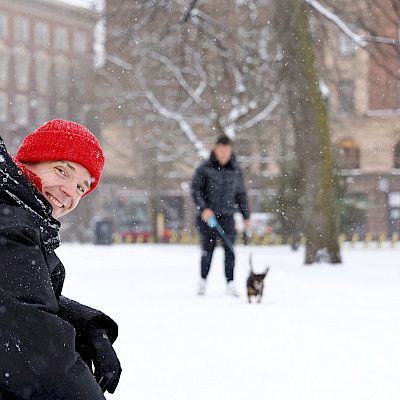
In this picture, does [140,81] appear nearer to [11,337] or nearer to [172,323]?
[172,323]

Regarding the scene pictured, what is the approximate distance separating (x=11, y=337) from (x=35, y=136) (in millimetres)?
648

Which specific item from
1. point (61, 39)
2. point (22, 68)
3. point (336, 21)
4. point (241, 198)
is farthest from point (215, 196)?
point (61, 39)

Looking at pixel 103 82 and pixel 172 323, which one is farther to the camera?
pixel 103 82

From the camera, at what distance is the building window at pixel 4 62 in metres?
76.0

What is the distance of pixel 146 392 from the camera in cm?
476

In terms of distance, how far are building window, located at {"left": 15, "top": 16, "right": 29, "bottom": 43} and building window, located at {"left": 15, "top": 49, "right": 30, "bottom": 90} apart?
1.06m

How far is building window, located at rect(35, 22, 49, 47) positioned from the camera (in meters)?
78.1

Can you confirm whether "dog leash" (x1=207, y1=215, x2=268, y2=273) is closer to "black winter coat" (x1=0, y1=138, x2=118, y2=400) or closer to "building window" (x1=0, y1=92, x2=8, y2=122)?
"black winter coat" (x1=0, y1=138, x2=118, y2=400)

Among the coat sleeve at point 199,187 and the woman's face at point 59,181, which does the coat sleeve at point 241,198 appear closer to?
the coat sleeve at point 199,187

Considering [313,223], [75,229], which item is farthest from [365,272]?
[75,229]

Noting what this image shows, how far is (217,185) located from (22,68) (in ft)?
229

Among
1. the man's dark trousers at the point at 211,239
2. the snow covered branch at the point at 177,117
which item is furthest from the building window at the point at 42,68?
the man's dark trousers at the point at 211,239

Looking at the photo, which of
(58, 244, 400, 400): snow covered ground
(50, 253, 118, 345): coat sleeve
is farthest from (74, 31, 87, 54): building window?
(50, 253, 118, 345): coat sleeve

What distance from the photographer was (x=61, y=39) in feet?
260
